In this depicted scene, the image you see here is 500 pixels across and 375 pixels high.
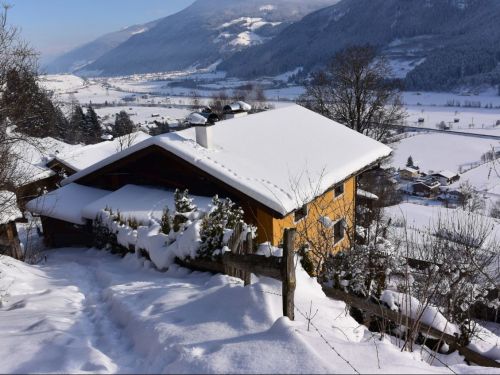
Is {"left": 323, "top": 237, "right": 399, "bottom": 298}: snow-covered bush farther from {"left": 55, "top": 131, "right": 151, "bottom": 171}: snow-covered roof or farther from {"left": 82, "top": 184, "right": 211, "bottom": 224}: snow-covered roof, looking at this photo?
{"left": 55, "top": 131, "right": 151, "bottom": 171}: snow-covered roof

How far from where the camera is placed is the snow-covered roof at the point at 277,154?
10.6 metres

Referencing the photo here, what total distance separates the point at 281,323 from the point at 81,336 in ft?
8.32

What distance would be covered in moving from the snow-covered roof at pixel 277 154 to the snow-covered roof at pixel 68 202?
0.62m

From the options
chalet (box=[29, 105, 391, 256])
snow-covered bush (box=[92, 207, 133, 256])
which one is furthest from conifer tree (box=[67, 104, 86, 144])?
snow-covered bush (box=[92, 207, 133, 256])

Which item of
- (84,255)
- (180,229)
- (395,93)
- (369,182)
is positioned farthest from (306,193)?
(369,182)

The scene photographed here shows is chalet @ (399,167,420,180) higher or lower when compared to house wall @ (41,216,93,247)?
lower

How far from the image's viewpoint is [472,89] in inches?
5477

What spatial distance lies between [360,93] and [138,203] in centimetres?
1500

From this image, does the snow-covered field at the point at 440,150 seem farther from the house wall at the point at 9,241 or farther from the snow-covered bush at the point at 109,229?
the house wall at the point at 9,241

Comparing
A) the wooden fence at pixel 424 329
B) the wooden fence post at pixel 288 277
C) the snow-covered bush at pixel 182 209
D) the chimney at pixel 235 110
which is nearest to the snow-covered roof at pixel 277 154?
the snow-covered bush at pixel 182 209

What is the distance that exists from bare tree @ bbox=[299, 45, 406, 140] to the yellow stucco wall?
8975mm

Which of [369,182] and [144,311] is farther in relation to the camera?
[369,182]

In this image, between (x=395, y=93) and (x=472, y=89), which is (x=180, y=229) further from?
(x=472, y=89)

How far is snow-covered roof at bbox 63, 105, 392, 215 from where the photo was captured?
34.6 ft
